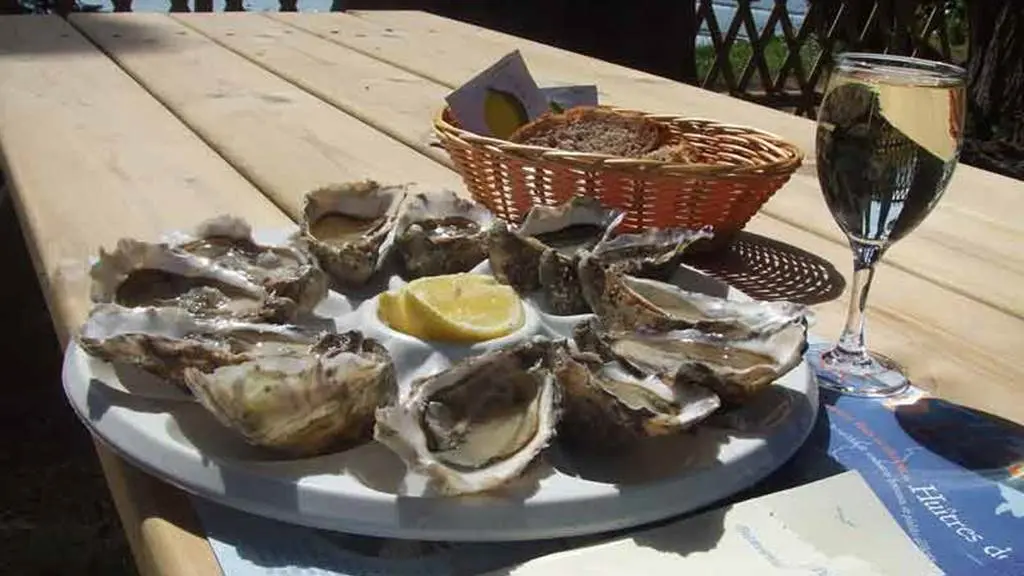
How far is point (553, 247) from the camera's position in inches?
31.3

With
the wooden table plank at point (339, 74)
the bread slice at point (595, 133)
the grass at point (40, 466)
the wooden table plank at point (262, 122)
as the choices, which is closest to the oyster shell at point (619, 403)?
the bread slice at point (595, 133)

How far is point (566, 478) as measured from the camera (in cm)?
54

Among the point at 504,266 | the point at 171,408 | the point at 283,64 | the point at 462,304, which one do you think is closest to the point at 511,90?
the point at 504,266

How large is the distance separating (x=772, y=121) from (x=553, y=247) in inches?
35.2

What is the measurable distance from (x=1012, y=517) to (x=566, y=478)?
0.73 feet

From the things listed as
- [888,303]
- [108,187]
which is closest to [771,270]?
[888,303]

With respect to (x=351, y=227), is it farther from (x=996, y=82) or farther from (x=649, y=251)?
(x=996, y=82)

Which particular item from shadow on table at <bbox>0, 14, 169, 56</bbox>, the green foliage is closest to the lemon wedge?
shadow on table at <bbox>0, 14, 169, 56</bbox>

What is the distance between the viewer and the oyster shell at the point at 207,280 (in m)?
0.69

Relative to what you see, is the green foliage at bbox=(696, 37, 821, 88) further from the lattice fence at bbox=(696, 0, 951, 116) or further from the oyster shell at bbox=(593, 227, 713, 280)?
the oyster shell at bbox=(593, 227, 713, 280)

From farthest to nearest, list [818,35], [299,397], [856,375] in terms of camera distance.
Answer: [818,35]
[856,375]
[299,397]

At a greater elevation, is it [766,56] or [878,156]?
[878,156]

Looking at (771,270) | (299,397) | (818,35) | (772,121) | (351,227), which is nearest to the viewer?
(299,397)

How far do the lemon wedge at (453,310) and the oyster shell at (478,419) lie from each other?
7cm
